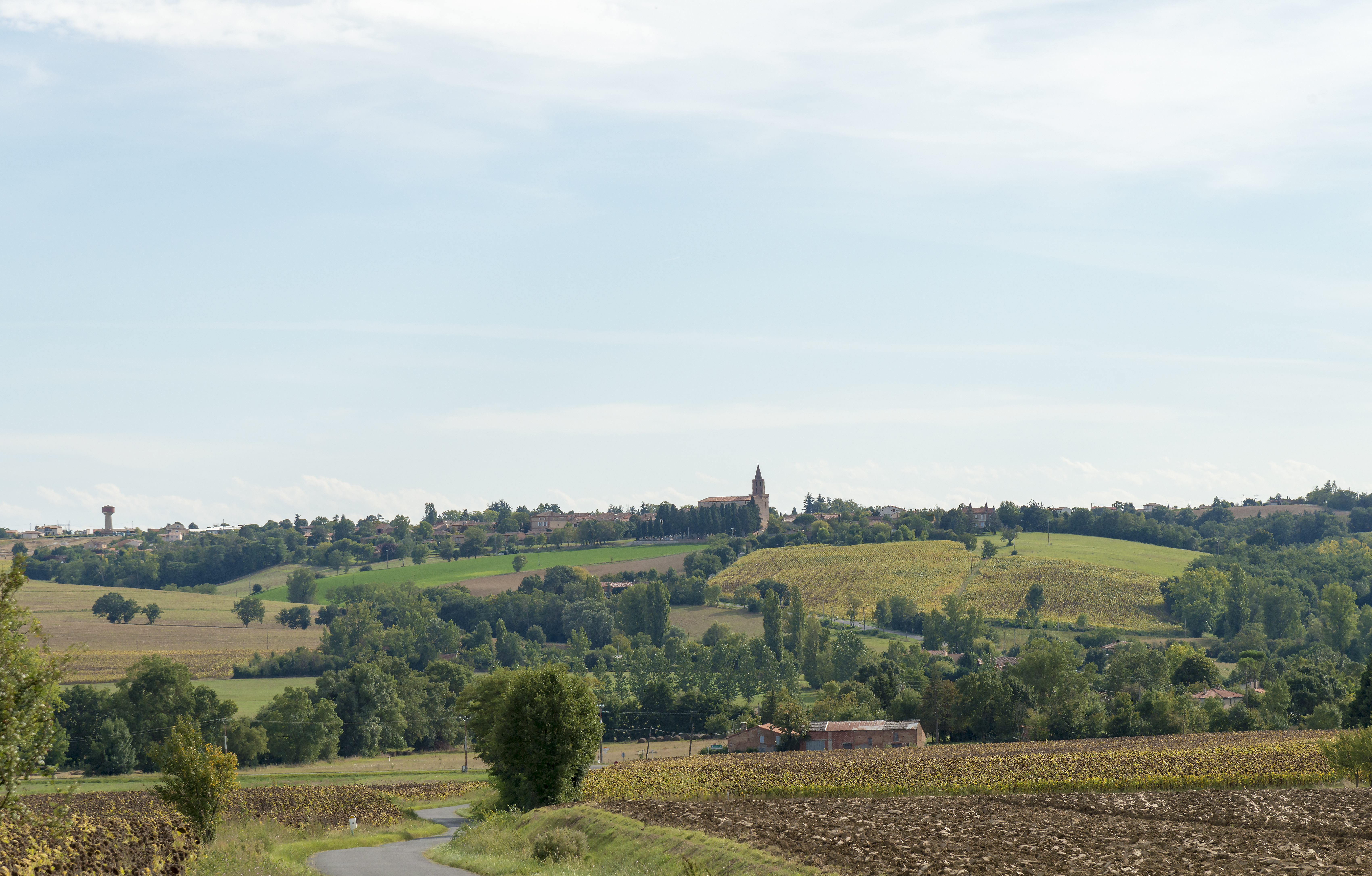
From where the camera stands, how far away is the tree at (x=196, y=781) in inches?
1640

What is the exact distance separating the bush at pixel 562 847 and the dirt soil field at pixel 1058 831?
8.25 feet

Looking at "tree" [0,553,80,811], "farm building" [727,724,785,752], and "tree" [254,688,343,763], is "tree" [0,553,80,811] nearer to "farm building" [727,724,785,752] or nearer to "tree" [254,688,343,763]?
"farm building" [727,724,785,752]

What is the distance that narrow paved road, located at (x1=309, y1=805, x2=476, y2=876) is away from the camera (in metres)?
36.7

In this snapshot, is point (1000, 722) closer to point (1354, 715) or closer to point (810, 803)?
point (1354, 715)

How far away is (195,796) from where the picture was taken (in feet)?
138

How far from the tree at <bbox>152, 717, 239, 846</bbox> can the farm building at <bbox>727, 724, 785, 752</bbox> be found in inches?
2767

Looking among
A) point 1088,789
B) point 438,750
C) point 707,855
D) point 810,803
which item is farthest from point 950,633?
point 707,855

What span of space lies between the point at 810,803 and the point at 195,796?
22410mm

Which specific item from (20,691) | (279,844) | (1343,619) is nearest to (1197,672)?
(1343,619)

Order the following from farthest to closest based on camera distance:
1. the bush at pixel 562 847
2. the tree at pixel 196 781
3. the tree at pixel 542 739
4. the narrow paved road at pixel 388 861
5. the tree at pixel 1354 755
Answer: the tree at pixel 1354 755, the tree at pixel 542 739, the tree at pixel 196 781, the narrow paved road at pixel 388 861, the bush at pixel 562 847

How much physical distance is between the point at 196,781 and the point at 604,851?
15.8 meters

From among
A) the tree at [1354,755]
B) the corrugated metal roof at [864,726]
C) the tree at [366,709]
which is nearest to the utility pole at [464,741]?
the tree at [366,709]

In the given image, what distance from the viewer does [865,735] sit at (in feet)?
351

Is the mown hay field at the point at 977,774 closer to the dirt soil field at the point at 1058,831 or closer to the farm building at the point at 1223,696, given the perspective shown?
the dirt soil field at the point at 1058,831
